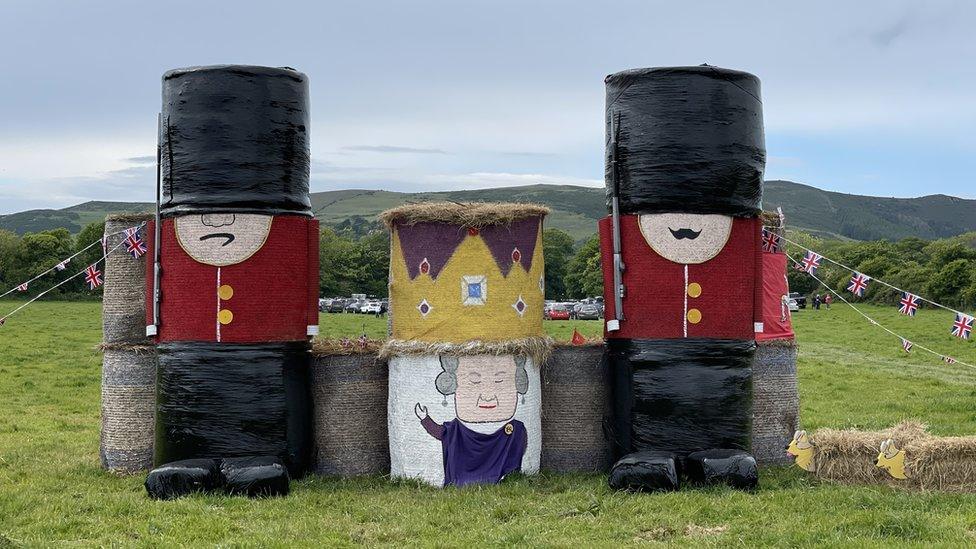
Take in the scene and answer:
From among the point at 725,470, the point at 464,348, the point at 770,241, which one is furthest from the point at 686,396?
the point at 770,241

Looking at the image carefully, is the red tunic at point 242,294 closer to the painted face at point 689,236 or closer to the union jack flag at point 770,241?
the painted face at point 689,236

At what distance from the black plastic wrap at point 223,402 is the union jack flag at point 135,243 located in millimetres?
1645

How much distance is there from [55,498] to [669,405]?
6567 millimetres

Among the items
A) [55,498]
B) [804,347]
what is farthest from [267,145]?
[804,347]

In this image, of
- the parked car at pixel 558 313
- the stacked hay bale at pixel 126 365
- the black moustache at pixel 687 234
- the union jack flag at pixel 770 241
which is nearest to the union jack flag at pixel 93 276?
the stacked hay bale at pixel 126 365

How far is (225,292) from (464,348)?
2804 millimetres

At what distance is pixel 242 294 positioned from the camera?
11578 mm

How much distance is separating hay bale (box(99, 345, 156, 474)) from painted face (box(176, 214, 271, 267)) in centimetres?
176

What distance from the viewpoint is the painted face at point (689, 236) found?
11.5 m

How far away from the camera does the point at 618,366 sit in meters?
11.7

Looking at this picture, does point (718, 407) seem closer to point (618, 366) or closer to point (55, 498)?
point (618, 366)

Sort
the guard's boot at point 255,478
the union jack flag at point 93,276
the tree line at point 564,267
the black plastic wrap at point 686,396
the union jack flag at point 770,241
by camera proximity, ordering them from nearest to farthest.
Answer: the guard's boot at point 255,478
the black plastic wrap at point 686,396
the union jack flag at point 770,241
the union jack flag at point 93,276
the tree line at point 564,267

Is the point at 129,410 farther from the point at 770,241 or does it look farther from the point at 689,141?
the point at 770,241

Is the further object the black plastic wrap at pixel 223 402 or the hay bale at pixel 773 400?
the hay bale at pixel 773 400
